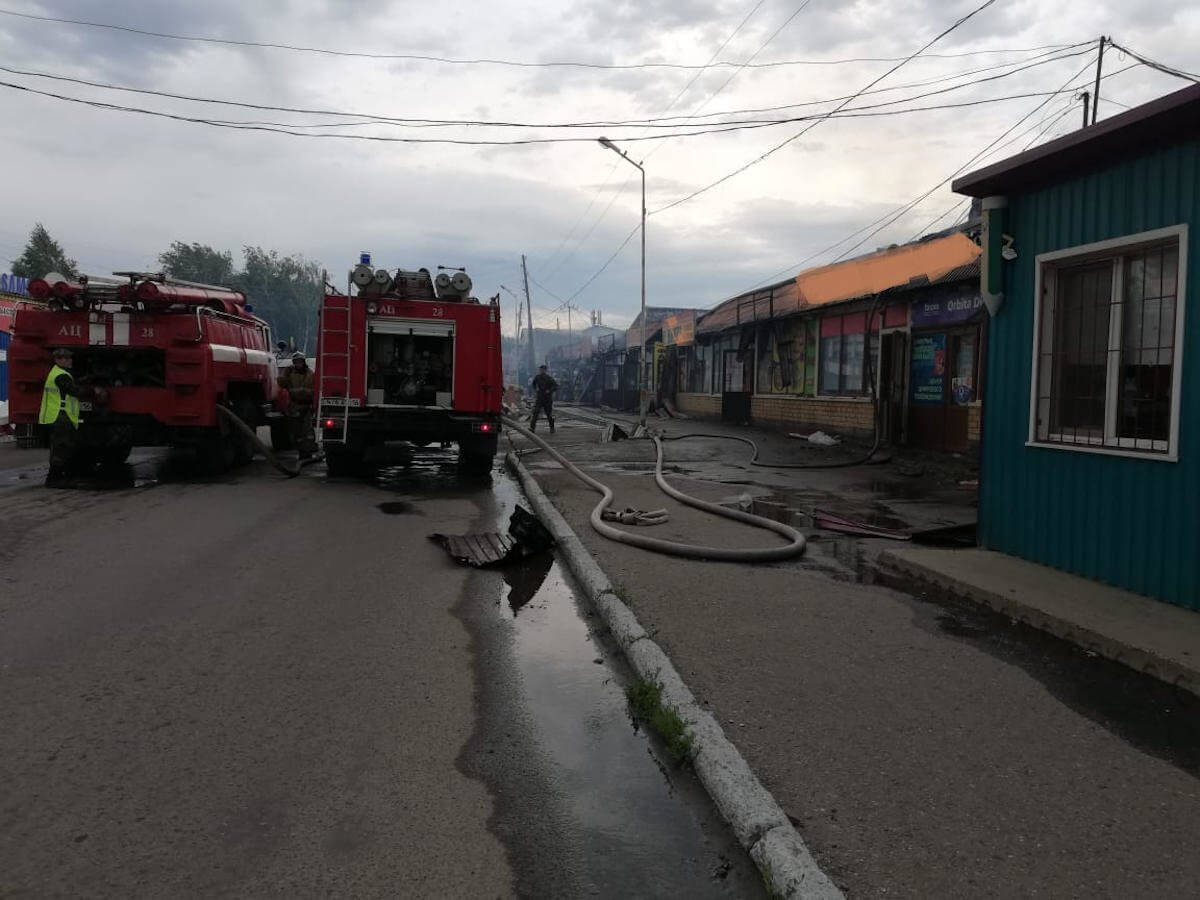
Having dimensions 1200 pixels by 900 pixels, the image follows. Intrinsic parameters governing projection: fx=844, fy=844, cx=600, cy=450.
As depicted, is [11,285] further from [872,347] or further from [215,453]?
[872,347]

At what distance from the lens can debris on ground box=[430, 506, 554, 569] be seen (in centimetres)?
759

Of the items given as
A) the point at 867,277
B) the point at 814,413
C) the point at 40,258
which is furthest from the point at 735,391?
the point at 40,258

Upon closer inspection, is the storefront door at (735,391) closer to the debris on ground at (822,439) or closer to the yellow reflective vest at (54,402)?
the debris on ground at (822,439)

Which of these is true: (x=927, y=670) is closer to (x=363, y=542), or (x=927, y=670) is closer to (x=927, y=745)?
(x=927, y=745)

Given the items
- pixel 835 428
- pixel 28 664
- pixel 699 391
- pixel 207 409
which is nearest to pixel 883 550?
pixel 28 664

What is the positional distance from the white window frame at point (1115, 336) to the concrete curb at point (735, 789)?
3.59 meters

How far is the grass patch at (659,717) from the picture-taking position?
374 centimetres

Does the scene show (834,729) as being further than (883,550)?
Answer: No

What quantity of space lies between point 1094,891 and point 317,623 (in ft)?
14.7

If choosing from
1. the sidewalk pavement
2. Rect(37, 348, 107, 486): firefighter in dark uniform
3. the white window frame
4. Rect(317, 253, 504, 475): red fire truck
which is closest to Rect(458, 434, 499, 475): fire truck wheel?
Rect(317, 253, 504, 475): red fire truck

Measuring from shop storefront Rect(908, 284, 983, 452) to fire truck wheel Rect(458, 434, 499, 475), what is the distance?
786cm

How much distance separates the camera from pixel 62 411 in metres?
11.0

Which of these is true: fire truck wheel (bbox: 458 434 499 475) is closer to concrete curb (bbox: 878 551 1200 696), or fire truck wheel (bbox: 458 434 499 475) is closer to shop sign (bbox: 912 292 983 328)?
concrete curb (bbox: 878 551 1200 696)

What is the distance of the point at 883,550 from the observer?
777 cm
